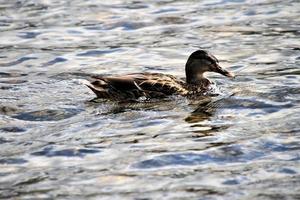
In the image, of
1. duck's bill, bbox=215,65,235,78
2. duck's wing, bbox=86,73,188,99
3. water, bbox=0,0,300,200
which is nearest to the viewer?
water, bbox=0,0,300,200

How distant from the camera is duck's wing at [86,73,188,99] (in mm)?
11500

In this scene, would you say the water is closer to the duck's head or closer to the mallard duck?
the mallard duck

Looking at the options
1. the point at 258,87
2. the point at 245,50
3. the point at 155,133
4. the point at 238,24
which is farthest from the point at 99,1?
the point at 155,133

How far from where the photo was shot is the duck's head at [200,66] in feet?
40.8

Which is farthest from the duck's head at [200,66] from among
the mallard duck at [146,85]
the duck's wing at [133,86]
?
the duck's wing at [133,86]

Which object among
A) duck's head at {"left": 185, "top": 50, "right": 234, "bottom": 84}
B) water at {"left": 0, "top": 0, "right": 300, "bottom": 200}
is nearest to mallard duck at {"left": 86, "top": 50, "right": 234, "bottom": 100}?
duck's head at {"left": 185, "top": 50, "right": 234, "bottom": 84}

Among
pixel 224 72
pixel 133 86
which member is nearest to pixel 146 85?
pixel 133 86

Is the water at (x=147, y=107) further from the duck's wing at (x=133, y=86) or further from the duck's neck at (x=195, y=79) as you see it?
the duck's neck at (x=195, y=79)

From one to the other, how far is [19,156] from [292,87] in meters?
4.18

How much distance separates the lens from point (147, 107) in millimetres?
11305

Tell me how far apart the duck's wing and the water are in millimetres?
167

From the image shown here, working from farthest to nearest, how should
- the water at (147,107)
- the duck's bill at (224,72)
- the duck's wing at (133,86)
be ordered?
the duck's bill at (224,72), the duck's wing at (133,86), the water at (147,107)

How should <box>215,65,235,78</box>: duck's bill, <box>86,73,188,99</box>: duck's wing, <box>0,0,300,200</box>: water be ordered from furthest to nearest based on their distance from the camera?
<box>215,65,235,78</box>: duck's bill
<box>86,73,188,99</box>: duck's wing
<box>0,0,300,200</box>: water

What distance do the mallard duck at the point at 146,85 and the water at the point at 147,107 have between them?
18 cm
